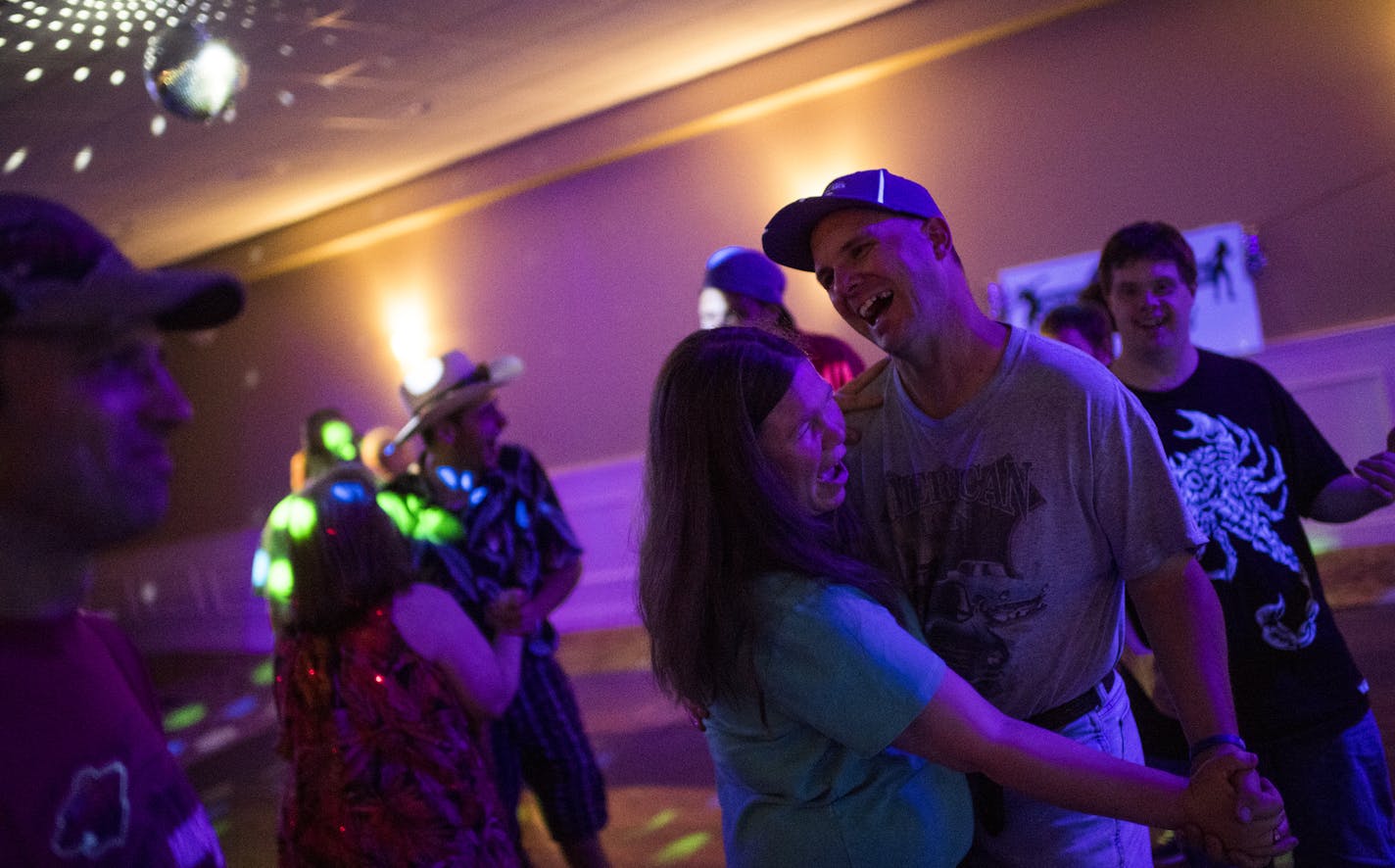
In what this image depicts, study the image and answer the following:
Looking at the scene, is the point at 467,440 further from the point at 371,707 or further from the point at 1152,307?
the point at 1152,307

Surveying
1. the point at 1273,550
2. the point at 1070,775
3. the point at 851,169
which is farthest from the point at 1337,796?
the point at 851,169

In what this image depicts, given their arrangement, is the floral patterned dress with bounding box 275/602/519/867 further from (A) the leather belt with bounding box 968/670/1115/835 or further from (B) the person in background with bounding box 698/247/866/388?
(B) the person in background with bounding box 698/247/866/388

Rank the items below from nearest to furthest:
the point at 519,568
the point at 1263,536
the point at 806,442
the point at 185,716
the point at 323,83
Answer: the point at 806,442
the point at 1263,536
the point at 519,568
the point at 323,83
the point at 185,716

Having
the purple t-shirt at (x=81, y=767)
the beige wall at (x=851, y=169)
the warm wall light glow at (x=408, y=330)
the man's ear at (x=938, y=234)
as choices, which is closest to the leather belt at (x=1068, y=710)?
the man's ear at (x=938, y=234)

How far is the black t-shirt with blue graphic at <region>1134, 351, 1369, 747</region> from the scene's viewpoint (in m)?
1.71

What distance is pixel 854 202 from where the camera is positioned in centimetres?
136

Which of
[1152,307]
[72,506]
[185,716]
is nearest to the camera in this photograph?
[72,506]

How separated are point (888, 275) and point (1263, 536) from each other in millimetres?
923

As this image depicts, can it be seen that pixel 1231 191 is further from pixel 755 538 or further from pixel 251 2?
pixel 755 538

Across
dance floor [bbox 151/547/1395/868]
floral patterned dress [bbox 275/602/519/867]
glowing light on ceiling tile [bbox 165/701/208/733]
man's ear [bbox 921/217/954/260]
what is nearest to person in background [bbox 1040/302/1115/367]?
man's ear [bbox 921/217/954/260]

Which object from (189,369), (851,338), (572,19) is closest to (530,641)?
(572,19)

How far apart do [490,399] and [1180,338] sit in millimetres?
1797

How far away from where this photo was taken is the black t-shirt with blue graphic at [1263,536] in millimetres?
1705

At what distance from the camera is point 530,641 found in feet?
8.61
